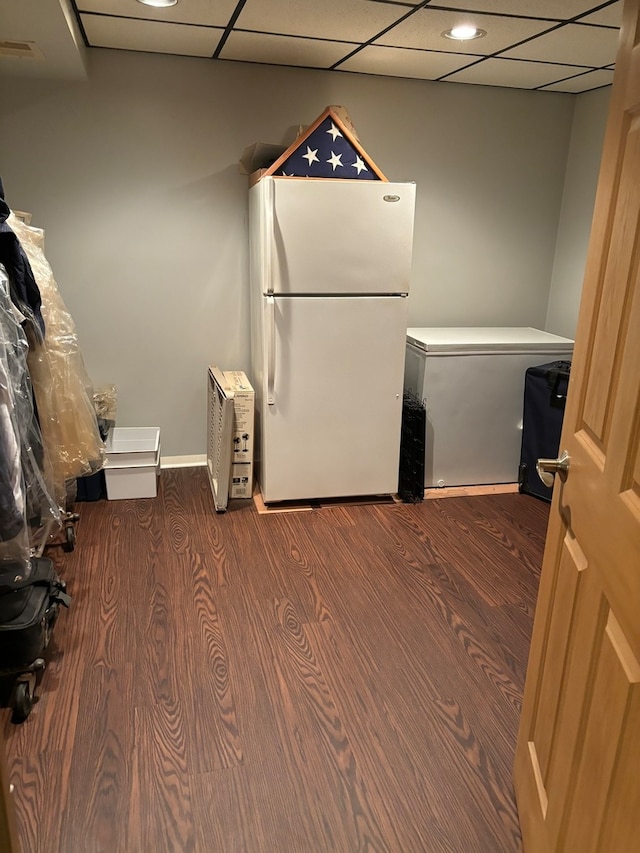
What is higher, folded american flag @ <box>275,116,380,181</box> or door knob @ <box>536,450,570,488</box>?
folded american flag @ <box>275,116,380,181</box>

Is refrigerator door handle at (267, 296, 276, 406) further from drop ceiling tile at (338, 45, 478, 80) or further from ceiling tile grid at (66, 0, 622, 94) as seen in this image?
drop ceiling tile at (338, 45, 478, 80)

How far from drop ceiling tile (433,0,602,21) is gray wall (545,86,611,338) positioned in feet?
4.29

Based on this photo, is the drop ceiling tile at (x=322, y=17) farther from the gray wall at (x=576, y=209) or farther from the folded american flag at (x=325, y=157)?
the gray wall at (x=576, y=209)

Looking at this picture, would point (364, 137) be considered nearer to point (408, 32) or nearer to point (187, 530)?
point (408, 32)

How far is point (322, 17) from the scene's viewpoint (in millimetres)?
2496

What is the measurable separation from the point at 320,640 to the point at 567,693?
3.79ft

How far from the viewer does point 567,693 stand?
1.29m

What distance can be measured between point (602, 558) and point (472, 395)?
2.43m

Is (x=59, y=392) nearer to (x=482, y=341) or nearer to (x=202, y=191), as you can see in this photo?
(x=202, y=191)

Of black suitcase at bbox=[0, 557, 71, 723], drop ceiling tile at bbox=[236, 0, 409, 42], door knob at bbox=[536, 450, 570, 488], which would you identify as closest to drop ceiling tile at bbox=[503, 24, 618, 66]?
drop ceiling tile at bbox=[236, 0, 409, 42]

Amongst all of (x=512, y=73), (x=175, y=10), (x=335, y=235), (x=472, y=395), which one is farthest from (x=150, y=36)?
(x=472, y=395)

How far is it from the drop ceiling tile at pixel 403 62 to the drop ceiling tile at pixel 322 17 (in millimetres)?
257

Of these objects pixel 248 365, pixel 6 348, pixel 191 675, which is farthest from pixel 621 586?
pixel 248 365

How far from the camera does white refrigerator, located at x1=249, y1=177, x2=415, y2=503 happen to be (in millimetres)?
2953
